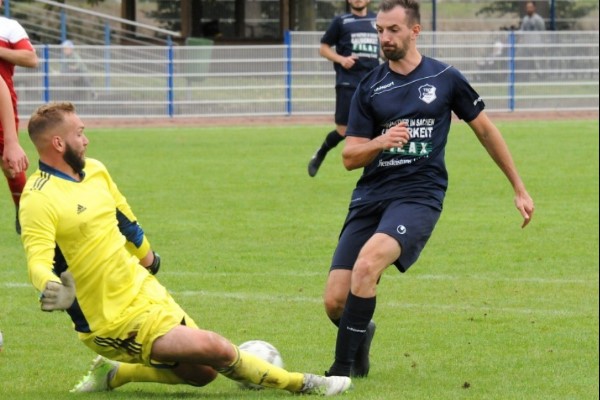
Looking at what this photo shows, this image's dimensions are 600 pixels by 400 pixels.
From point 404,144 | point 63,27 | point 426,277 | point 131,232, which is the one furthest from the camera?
point 63,27

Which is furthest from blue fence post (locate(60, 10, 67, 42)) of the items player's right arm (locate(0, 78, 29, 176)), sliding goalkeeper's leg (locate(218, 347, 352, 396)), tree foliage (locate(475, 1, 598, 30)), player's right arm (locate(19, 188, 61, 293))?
player's right arm (locate(19, 188, 61, 293))

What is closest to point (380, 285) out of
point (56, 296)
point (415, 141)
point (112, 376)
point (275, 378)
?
point (415, 141)

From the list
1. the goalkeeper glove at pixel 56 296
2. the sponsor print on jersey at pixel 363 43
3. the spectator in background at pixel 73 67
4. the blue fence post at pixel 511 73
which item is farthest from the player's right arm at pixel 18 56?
the blue fence post at pixel 511 73

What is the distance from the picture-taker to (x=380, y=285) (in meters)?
9.62

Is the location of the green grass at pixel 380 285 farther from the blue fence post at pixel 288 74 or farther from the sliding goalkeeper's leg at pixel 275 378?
the blue fence post at pixel 288 74

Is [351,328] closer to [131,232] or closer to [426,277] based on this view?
[131,232]

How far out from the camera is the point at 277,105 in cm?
2816

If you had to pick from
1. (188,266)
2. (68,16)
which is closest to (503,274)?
(188,266)

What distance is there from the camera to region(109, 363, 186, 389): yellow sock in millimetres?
6285

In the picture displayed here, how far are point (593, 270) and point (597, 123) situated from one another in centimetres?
1513

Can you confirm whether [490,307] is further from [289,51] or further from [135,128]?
[289,51]

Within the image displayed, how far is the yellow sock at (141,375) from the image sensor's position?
629 cm

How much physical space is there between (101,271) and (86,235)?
0.18 metres

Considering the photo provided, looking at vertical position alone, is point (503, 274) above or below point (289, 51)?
below
